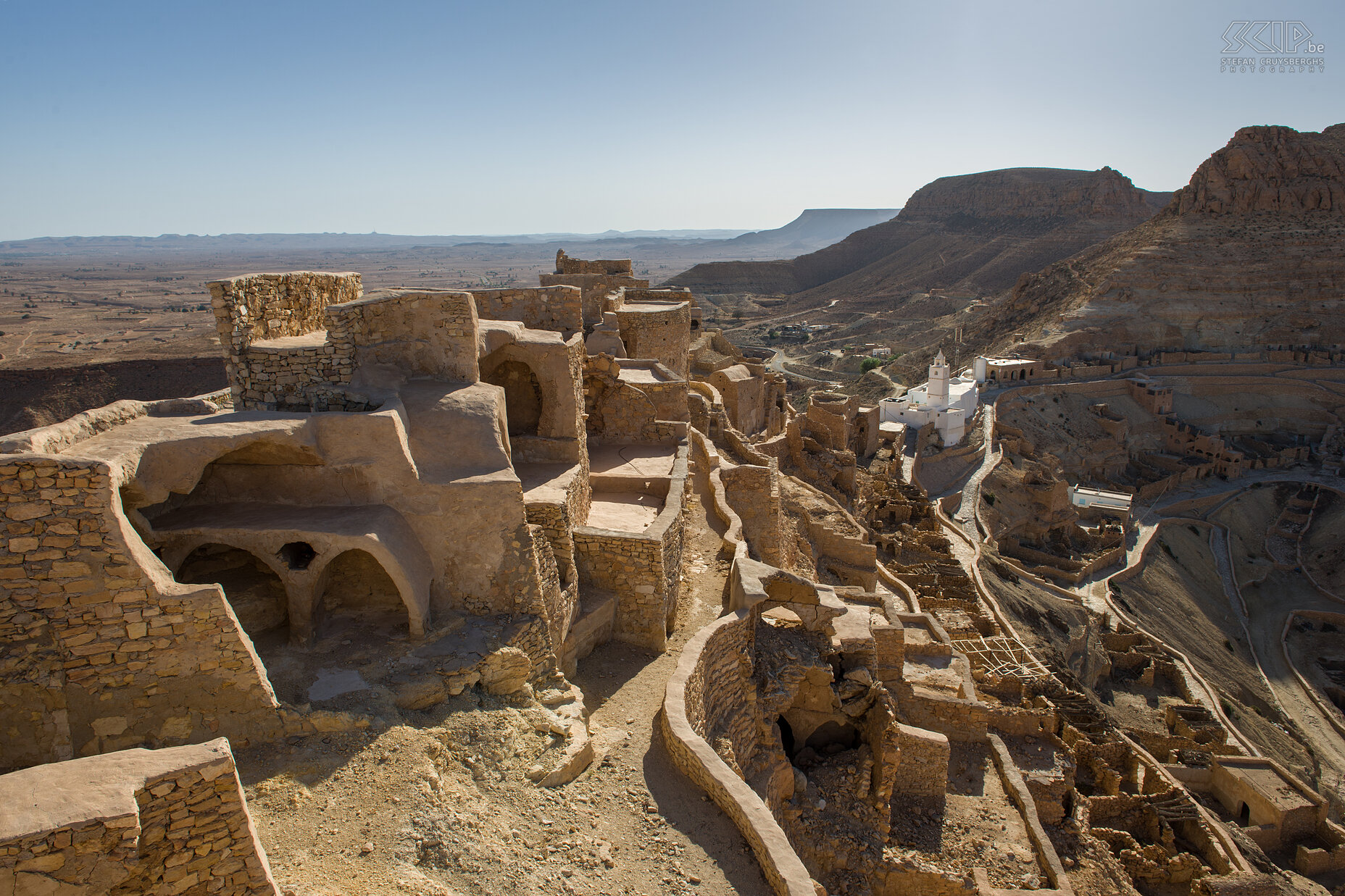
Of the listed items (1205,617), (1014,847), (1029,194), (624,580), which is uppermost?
(1029,194)

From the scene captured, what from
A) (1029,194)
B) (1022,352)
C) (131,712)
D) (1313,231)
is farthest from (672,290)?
(1029,194)

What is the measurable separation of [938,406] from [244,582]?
105 feet

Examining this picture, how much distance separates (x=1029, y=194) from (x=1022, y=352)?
55753mm

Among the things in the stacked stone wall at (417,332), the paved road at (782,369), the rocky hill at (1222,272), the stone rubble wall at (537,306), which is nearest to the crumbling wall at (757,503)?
the stone rubble wall at (537,306)

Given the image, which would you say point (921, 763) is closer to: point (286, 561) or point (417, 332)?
point (286, 561)

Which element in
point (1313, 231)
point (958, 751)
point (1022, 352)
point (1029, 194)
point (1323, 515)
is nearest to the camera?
point (958, 751)

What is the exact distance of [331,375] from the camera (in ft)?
25.2

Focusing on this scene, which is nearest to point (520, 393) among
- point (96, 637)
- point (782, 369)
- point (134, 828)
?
point (96, 637)

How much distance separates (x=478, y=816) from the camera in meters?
5.37

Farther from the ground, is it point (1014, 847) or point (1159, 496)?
point (1014, 847)

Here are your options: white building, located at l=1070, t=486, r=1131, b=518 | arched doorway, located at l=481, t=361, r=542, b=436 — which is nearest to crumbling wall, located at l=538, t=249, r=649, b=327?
arched doorway, located at l=481, t=361, r=542, b=436

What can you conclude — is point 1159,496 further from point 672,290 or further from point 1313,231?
point 1313,231

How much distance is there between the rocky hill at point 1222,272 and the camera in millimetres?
48031

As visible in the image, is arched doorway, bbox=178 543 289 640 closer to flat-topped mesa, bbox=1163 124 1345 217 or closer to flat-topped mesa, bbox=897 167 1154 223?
flat-topped mesa, bbox=1163 124 1345 217
